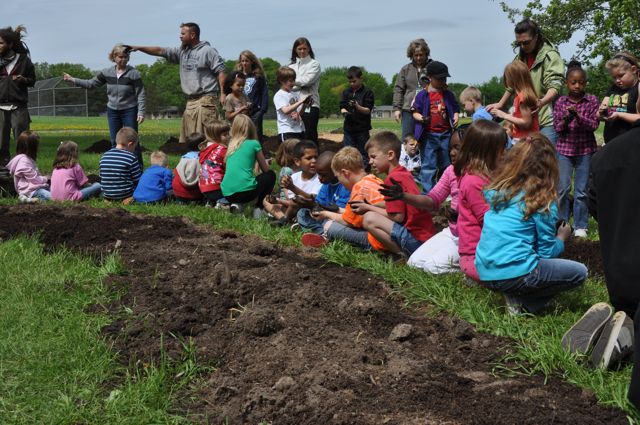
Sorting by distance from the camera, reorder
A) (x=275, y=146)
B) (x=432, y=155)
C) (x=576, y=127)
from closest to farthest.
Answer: (x=576, y=127) < (x=432, y=155) < (x=275, y=146)

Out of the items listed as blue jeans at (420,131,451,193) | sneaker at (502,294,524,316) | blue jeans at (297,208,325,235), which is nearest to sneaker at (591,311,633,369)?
sneaker at (502,294,524,316)

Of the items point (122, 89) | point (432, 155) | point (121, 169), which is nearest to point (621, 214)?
point (432, 155)

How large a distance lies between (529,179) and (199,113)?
7.47m

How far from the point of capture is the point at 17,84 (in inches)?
494

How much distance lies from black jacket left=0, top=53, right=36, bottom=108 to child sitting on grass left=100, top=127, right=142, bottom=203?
3.17 m

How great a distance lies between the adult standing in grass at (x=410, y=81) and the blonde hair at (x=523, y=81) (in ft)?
9.45

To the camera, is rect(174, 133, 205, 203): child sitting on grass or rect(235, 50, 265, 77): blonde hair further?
rect(235, 50, 265, 77): blonde hair

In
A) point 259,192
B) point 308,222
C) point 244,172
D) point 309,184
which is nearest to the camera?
point 308,222

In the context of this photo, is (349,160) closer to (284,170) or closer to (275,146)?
(284,170)

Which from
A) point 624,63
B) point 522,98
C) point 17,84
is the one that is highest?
point 624,63

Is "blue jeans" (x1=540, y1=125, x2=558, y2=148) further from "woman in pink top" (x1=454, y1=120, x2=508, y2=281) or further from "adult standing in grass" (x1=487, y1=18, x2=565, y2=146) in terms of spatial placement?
"woman in pink top" (x1=454, y1=120, x2=508, y2=281)

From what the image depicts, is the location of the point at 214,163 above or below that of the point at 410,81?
below

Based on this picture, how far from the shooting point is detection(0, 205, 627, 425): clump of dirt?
12.0 ft

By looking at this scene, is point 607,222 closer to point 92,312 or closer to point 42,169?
point 92,312
